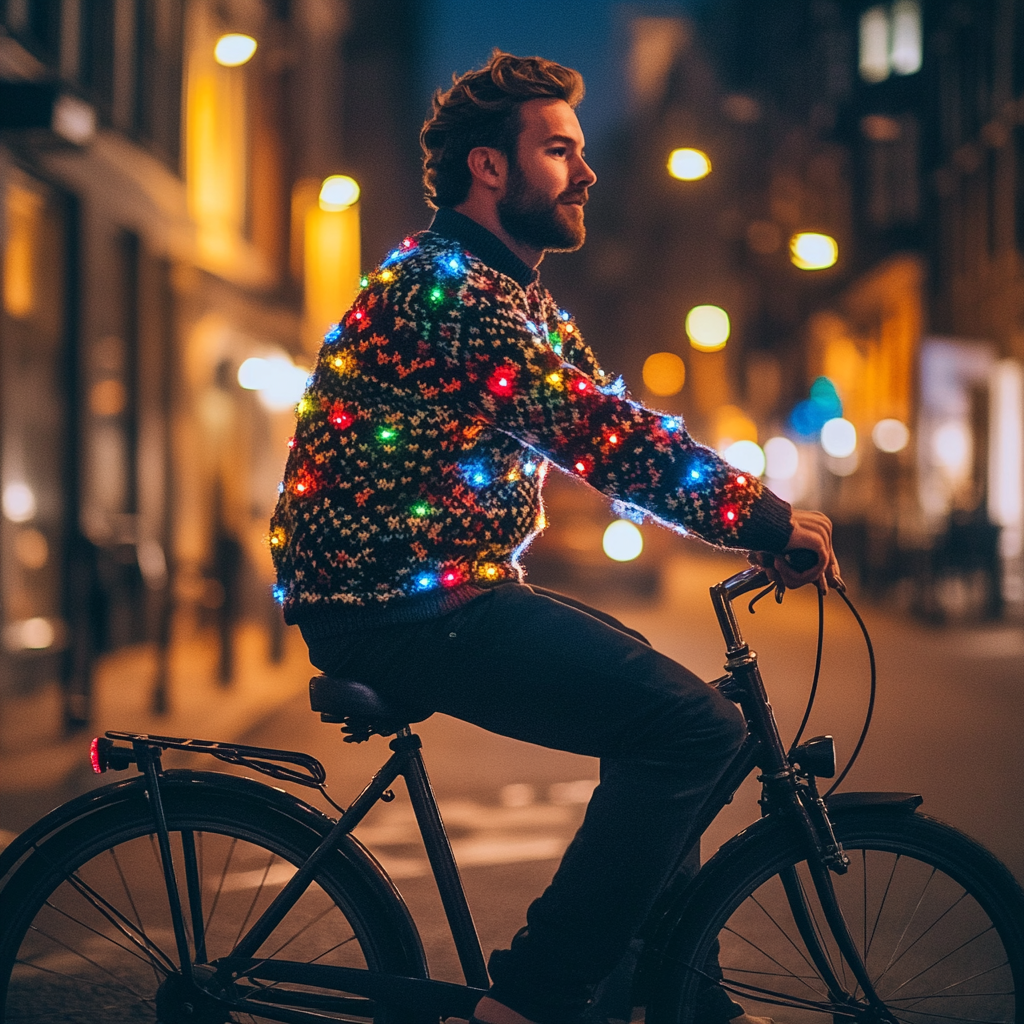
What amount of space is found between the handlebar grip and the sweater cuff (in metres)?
0.03

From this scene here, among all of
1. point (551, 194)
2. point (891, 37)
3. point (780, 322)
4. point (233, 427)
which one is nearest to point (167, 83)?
point (233, 427)

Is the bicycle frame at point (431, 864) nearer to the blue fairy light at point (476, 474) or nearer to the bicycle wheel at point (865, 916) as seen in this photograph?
the bicycle wheel at point (865, 916)

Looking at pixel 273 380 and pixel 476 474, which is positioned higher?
pixel 273 380

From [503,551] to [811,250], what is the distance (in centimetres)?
665

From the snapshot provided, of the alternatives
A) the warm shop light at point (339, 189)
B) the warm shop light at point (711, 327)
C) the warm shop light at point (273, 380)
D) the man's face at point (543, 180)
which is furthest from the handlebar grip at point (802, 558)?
the warm shop light at point (711, 327)

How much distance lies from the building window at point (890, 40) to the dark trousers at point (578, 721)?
32.7 metres

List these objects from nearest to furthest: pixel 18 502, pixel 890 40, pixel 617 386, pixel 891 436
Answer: pixel 617 386 < pixel 18 502 < pixel 891 436 < pixel 890 40

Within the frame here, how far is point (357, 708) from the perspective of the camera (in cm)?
266

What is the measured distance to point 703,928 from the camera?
8.98ft

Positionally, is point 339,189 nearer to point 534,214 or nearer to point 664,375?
point 534,214

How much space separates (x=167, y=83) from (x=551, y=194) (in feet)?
48.3

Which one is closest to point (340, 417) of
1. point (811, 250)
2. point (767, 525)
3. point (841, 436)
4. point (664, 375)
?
point (767, 525)

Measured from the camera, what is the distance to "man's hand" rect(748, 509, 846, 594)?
262 cm

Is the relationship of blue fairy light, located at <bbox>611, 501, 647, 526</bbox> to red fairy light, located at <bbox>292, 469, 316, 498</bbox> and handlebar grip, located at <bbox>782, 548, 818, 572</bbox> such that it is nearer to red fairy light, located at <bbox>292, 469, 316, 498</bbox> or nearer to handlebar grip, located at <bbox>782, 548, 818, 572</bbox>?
handlebar grip, located at <bbox>782, 548, 818, 572</bbox>
